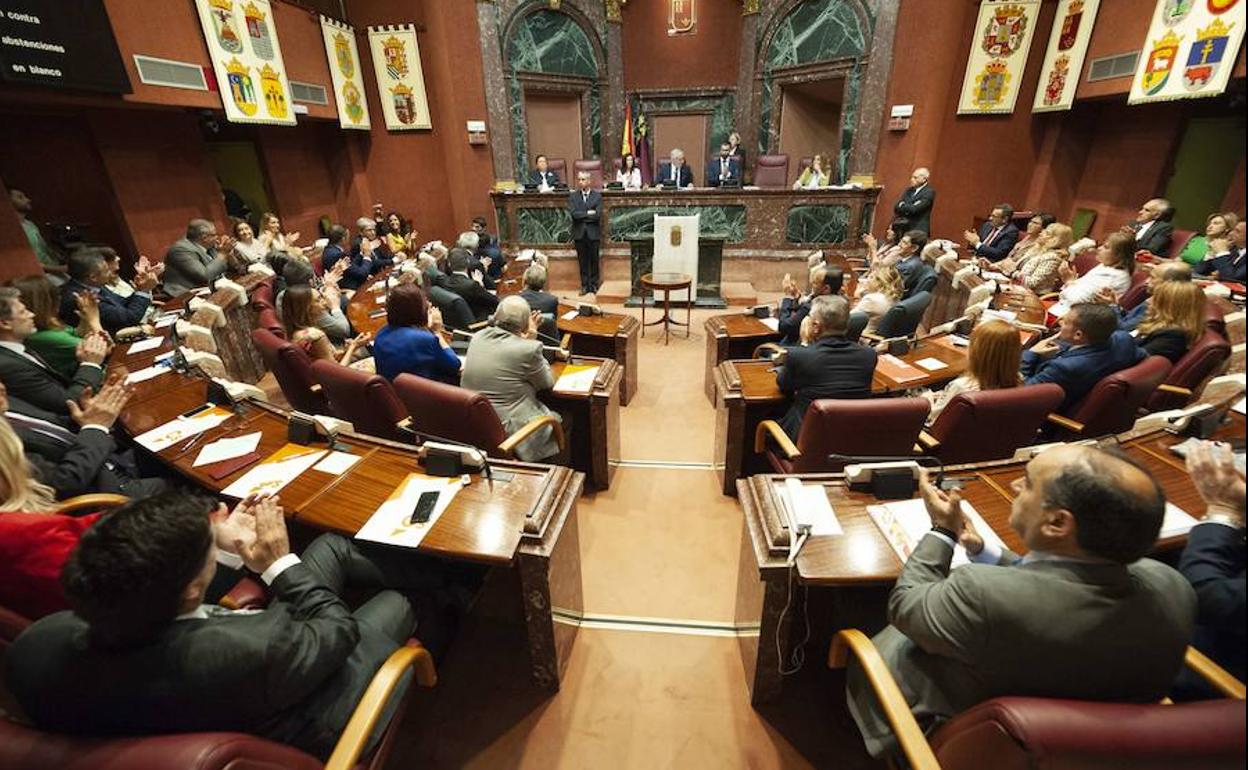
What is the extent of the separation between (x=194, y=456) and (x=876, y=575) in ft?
8.44

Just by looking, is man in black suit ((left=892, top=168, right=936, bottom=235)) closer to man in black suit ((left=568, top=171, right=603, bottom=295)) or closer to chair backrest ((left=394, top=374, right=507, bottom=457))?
man in black suit ((left=568, top=171, right=603, bottom=295))

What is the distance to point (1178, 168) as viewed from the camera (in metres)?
6.12

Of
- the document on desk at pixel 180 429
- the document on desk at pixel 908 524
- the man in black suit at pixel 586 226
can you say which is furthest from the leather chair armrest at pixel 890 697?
the man in black suit at pixel 586 226

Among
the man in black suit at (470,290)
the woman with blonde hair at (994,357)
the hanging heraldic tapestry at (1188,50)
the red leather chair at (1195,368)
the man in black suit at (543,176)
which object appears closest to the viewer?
the woman with blonde hair at (994,357)

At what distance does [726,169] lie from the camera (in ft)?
28.7

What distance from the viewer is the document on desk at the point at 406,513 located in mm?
1693

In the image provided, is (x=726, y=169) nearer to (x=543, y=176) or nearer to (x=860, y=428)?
(x=543, y=176)

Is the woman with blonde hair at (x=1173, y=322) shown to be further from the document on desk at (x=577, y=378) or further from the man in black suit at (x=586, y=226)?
the man in black suit at (x=586, y=226)

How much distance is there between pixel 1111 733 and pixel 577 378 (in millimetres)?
2621

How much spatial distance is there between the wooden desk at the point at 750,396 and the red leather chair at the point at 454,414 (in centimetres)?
121

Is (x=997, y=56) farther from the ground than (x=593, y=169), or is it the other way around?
(x=997, y=56)

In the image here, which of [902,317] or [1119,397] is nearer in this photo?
[1119,397]

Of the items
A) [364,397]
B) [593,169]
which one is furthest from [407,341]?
[593,169]

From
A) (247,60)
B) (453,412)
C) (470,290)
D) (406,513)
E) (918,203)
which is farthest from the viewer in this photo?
(918,203)
